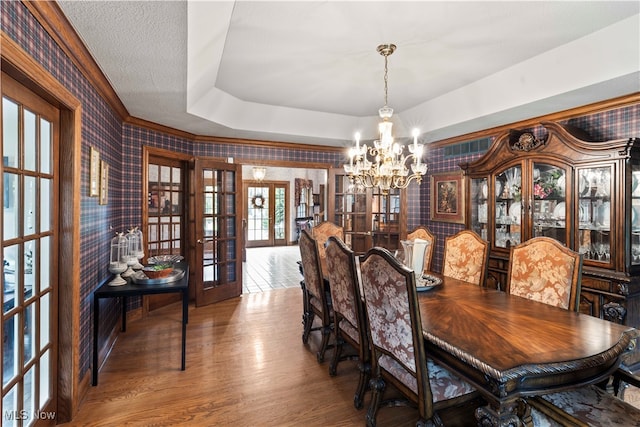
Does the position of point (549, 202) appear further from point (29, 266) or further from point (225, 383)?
point (29, 266)

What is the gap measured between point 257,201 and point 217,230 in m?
5.66

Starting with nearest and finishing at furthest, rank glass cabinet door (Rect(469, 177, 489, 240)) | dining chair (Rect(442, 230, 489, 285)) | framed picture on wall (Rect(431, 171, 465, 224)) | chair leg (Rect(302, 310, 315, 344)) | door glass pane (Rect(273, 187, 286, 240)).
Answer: dining chair (Rect(442, 230, 489, 285))
chair leg (Rect(302, 310, 315, 344))
glass cabinet door (Rect(469, 177, 489, 240))
framed picture on wall (Rect(431, 171, 465, 224))
door glass pane (Rect(273, 187, 286, 240))

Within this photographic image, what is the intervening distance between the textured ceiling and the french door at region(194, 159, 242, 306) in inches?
26.3

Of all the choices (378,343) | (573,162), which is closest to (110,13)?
(378,343)

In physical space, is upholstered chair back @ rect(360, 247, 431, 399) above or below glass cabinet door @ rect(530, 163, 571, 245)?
below

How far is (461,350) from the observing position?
1.47 m

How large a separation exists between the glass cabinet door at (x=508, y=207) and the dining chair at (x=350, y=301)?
2333mm

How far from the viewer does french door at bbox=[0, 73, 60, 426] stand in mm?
1545

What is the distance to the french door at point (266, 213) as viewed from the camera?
10148 mm

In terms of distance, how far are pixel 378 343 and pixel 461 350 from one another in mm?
523

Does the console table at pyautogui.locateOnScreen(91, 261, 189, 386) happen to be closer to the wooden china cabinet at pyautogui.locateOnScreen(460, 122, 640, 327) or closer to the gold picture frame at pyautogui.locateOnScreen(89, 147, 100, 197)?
the gold picture frame at pyautogui.locateOnScreen(89, 147, 100, 197)

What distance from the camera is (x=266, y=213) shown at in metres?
10.3

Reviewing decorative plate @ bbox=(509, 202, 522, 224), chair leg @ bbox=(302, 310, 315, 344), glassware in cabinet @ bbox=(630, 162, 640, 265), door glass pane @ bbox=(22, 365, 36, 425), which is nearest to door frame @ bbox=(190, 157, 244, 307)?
chair leg @ bbox=(302, 310, 315, 344)

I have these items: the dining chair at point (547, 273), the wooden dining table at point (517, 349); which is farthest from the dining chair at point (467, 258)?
the wooden dining table at point (517, 349)
